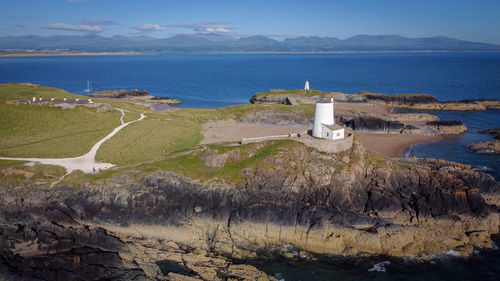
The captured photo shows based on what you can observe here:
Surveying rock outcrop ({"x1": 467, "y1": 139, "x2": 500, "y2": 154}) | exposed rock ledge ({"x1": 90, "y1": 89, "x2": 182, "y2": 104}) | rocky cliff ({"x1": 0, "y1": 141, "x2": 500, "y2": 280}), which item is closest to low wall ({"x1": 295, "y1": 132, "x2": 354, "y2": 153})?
rocky cliff ({"x1": 0, "y1": 141, "x2": 500, "y2": 280})

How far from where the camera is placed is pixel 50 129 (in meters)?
43.9

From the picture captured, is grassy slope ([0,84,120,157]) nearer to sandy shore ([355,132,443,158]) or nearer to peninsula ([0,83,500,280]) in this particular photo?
peninsula ([0,83,500,280])

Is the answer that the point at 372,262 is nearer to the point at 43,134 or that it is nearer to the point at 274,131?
the point at 274,131

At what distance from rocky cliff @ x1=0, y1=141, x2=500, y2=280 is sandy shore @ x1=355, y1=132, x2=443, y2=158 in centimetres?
1482

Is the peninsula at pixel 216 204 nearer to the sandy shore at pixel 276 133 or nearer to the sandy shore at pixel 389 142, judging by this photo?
the sandy shore at pixel 276 133

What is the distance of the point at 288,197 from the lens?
106 ft

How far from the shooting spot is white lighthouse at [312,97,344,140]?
3697cm

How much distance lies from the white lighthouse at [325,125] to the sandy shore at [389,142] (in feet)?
50.2

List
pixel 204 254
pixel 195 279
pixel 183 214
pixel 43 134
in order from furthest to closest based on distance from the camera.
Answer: pixel 43 134 < pixel 183 214 < pixel 204 254 < pixel 195 279

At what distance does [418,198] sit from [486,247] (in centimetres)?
686

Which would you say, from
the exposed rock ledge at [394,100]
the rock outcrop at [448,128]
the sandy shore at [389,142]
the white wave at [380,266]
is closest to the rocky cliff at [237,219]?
the white wave at [380,266]

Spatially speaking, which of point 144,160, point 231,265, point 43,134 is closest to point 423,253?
point 231,265

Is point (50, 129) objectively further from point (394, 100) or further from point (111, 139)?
point (394, 100)

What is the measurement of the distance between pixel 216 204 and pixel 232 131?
61.0ft
